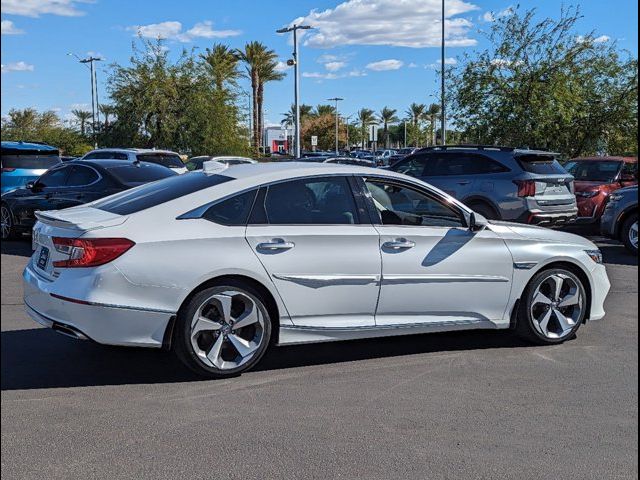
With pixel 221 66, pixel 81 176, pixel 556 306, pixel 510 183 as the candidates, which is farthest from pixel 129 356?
pixel 221 66

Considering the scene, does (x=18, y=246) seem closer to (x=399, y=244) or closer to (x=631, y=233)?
(x=399, y=244)

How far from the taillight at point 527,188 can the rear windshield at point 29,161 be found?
9965mm

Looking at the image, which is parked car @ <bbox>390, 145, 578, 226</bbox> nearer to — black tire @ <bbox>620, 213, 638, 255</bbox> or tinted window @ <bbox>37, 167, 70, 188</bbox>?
black tire @ <bbox>620, 213, 638, 255</bbox>

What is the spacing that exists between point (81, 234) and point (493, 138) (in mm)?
19818

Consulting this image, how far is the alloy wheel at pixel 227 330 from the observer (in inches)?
198

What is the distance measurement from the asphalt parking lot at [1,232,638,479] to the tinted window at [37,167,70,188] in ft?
19.6

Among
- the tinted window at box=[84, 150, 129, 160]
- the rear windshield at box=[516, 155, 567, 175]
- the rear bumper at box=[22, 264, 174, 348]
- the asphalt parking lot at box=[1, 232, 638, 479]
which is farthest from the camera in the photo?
the tinted window at box=[84, 150, 129, 160]

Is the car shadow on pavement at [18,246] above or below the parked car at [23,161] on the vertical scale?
below

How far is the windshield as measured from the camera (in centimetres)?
1510

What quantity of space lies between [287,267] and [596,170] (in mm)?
11946

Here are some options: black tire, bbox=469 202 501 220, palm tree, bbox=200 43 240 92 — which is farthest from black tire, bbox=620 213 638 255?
palm tree, bbox=200 43 240 92

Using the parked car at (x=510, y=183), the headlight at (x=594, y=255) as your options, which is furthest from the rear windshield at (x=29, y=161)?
the headlight at (x=594, y=255)

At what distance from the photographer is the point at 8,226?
1198cm

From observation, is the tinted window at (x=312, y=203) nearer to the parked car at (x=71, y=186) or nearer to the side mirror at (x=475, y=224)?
the side mirror at (x=475, y=224)
